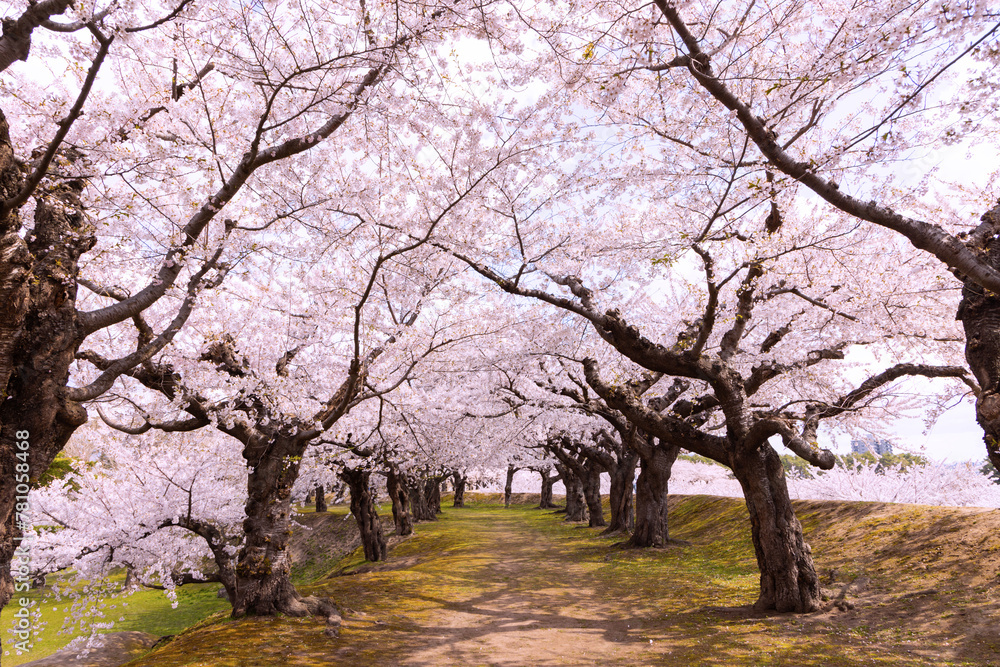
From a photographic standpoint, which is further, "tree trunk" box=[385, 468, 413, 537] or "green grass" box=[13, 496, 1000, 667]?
"tree trunk" box=[385, 468, 413, 537]

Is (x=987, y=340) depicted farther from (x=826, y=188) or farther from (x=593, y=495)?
(x=593, y=495)

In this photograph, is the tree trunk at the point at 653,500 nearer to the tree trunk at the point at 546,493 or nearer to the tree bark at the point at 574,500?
the tree bark at the point at 574,500

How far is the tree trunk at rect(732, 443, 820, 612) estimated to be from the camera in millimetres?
8266

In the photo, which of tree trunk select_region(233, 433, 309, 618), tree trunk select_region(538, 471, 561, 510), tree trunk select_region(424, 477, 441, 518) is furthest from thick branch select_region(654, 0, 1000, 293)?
tree trunk select_region(538, 471, 561, 510)

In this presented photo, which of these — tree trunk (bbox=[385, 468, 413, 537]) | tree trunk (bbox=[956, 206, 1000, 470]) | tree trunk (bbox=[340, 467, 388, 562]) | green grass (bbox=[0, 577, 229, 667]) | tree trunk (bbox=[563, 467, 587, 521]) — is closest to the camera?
tree trunk (bbox=[956, 206, 1000, 470])

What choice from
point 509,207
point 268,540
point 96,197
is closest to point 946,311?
point 509,207

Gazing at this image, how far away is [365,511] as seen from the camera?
1775 centimetres

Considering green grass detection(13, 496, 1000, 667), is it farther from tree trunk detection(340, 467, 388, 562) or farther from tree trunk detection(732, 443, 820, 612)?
tree trunk detection(340, 467, 388, 562)

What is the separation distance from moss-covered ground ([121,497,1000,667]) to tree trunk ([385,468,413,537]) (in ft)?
18.9

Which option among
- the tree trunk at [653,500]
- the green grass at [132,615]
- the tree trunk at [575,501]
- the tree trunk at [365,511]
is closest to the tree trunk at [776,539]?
the tree trunk at [653,500]

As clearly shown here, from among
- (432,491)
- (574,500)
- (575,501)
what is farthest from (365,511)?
(432,491)

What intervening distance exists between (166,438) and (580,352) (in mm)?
13689

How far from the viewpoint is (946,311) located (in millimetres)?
11820

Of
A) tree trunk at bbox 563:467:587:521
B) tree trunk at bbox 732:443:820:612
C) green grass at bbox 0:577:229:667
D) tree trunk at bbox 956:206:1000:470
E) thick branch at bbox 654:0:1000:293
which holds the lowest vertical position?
green grass at bbox 0:577:229:667
